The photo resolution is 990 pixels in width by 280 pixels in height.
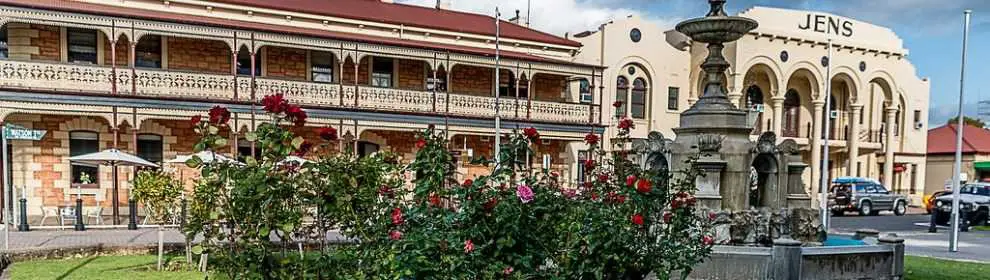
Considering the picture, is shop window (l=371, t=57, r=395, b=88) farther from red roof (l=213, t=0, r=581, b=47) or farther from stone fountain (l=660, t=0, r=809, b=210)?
stone fountain (l=660, t=0, r=809, b=210)

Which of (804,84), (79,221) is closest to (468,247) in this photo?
(79,221)

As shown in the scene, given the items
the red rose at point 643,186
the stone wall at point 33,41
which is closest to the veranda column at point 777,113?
the stone wall at point 33,41

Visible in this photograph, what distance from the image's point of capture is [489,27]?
2575 centimetres

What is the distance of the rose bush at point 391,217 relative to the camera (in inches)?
146

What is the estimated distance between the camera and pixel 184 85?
1819cm

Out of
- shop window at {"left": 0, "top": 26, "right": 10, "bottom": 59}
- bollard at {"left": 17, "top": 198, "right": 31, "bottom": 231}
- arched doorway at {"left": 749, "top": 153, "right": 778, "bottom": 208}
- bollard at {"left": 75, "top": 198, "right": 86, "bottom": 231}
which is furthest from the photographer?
shop window at {"left": 0, "top": 26, "right": 10, "bottom": 59}

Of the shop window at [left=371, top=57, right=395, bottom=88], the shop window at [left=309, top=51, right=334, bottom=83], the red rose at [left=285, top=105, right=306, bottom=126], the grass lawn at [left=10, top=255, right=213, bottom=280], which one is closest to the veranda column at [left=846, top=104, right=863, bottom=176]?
the shop window at [left=371, top=57, right=395, bottom=88]

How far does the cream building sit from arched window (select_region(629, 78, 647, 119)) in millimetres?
44

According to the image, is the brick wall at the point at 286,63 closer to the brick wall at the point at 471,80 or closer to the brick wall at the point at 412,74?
the brick wall at the point at 412,74

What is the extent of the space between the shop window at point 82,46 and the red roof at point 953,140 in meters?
44.5

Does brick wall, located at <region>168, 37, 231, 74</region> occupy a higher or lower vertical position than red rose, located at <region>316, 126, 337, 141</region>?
higher

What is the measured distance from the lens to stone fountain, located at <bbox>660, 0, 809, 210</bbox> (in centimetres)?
902

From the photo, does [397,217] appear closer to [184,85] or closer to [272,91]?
[184,85]

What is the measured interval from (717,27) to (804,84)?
27.7m
